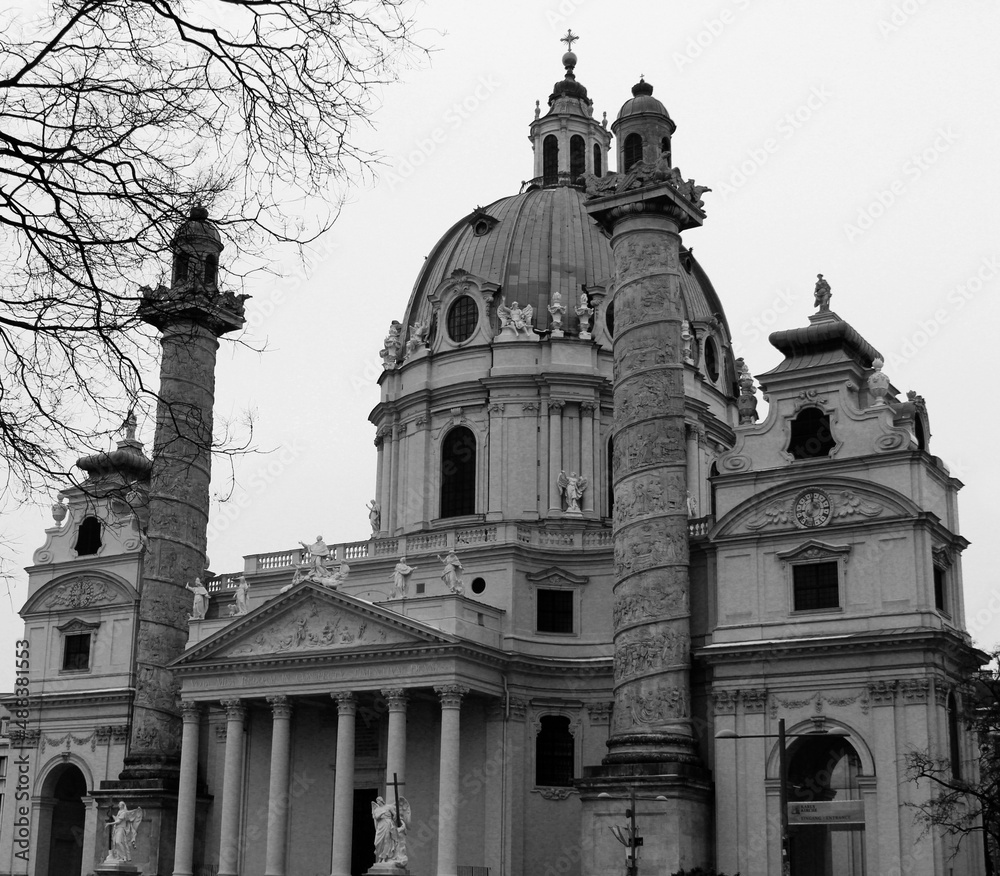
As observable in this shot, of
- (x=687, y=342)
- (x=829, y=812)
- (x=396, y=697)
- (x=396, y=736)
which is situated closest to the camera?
(x=829, y=812)

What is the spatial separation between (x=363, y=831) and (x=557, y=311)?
860 inches

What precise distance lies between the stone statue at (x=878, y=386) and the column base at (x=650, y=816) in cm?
1281

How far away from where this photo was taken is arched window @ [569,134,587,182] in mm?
65938

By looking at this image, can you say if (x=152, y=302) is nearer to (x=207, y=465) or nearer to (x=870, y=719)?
(x=870, y=719)

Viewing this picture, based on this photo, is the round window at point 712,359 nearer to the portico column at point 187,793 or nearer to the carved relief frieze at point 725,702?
the carved relief frieze at point 725,702

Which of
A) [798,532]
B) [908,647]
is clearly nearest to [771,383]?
[798,532]

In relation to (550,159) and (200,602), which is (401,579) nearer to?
(200,602)

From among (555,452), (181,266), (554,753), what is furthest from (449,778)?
(181,266)

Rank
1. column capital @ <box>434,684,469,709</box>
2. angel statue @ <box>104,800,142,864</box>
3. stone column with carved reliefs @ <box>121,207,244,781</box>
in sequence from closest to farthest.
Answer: column capital @ <box>434,684,469,709</box>, angel statue @ <box>104,800,142,864</box>, stone column with carved reliefs @ <box>121,207,244,781</box>

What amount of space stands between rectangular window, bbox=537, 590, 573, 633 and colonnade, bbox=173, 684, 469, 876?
209 inches

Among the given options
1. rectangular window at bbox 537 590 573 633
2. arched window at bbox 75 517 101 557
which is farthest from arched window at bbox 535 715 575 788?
arched window at bbox 75 517 101 557

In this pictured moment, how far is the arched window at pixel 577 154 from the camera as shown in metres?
65.9

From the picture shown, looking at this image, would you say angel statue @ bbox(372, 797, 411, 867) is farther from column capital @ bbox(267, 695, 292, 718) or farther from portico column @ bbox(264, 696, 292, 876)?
column capital @ bbox(267, 695, 292, 718)

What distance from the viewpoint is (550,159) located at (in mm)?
66750
